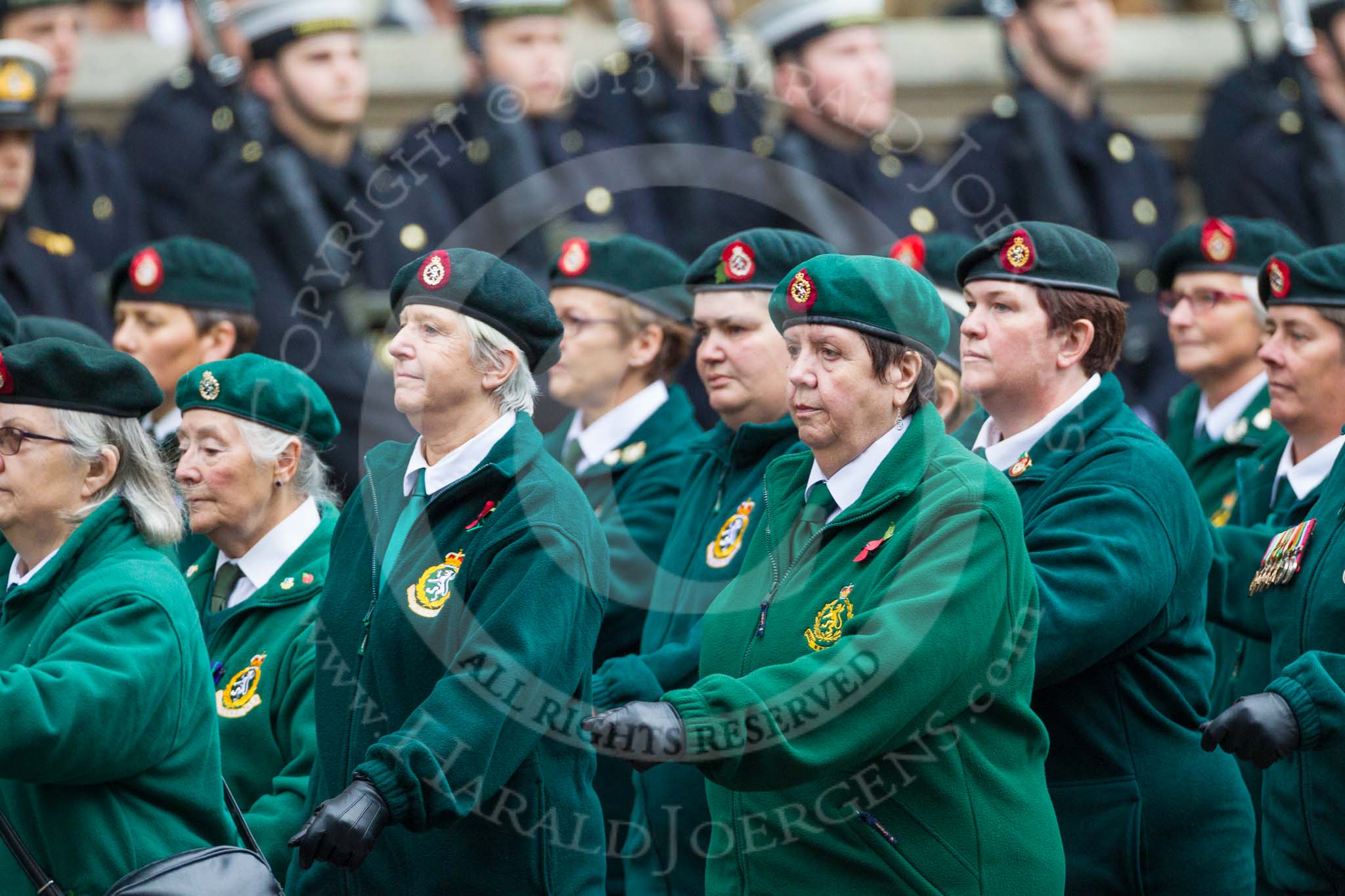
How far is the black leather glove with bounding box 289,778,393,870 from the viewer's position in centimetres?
378

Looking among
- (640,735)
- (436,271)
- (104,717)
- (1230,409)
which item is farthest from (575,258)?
(640,735)

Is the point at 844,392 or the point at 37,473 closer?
the point at 844,392

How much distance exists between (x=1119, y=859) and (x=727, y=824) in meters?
1.00

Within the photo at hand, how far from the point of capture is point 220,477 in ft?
17.0

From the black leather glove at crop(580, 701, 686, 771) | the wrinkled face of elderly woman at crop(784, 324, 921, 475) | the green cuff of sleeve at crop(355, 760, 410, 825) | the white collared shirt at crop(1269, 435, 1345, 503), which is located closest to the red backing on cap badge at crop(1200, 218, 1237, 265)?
the white collared shirt at crop(1269, 435, 1345, 503)

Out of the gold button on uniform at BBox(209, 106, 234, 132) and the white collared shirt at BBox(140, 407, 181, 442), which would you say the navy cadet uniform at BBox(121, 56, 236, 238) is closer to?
the gold button on uniform at BBox(209, 106, 234, 132)

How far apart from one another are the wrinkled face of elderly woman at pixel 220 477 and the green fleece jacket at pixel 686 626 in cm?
98

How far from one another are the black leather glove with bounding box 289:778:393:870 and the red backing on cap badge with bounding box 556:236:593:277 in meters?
2.91

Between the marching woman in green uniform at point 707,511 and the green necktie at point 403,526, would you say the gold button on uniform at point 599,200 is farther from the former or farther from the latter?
the green necktie at point 403,526

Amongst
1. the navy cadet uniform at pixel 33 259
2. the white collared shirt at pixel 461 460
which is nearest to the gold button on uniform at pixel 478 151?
the navy cadet uniform at pixel 33 259

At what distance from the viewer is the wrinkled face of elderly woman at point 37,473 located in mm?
4383

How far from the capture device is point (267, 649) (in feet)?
16.2

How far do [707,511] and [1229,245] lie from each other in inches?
92.1

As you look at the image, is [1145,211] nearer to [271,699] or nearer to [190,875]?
[271,699]
